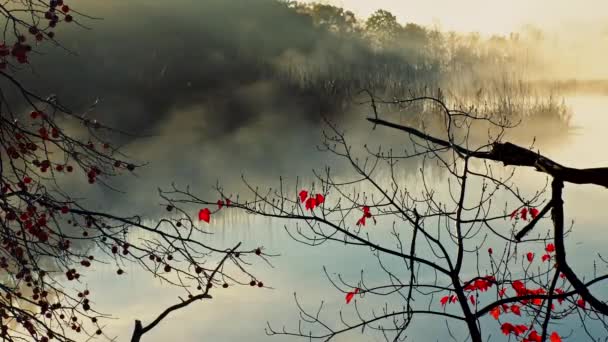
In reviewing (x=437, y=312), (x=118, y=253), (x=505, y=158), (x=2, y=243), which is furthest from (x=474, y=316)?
(x=2, y=243)

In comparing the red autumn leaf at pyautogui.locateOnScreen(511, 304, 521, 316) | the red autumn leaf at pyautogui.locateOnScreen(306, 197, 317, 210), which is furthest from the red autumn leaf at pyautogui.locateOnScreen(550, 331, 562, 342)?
the red autumn leaf at pyautogui.locateOnScreen(306, 197, 317, 210)

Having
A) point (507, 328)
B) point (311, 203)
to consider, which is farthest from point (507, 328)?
point (311, 203)

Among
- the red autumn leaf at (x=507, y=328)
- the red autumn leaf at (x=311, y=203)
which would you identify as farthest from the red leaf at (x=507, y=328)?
the red autumn leaf at (x=311, y=203)

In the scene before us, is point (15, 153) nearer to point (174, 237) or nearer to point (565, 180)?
point (174, 237)

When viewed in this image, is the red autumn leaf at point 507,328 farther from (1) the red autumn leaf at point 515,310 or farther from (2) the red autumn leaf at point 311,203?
(2) the red autumn leaf at point 311,203

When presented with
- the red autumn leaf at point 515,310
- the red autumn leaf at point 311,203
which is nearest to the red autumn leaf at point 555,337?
the red autumn leaf at point 515,310

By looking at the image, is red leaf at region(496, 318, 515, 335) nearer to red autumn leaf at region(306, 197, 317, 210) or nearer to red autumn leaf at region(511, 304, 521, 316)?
red autumn leaf at region(511, 304, 521, 316)

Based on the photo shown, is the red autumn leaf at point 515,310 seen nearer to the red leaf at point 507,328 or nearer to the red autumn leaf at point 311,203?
the red leaf at point 507,328

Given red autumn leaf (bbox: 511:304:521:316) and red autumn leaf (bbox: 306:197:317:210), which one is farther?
red autumn leaf (bbox: 306:197:317:210)

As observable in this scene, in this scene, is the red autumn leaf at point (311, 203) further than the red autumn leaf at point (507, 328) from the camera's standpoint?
Yes

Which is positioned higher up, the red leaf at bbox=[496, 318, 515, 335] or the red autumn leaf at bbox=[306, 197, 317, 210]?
the red autumn leaf at bbox=[306, 197, 317, 210]

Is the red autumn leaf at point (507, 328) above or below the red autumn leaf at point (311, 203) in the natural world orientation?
below

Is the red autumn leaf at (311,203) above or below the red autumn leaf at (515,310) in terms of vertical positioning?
above

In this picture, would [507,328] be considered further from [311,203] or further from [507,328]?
[311,203]
